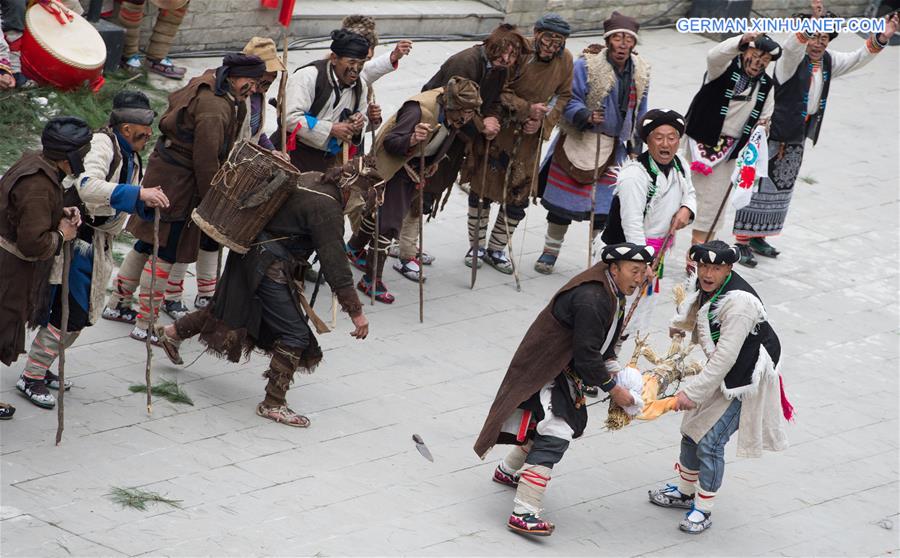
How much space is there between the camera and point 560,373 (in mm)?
6199

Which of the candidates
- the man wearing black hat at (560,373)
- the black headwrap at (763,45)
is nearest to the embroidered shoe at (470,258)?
the black headwrap at (763,45)

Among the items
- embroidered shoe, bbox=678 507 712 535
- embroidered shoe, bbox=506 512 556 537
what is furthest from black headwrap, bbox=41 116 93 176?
embroidered shoe, bbox=678 507 712 535

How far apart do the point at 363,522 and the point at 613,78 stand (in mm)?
4159

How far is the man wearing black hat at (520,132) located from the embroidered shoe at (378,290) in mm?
698

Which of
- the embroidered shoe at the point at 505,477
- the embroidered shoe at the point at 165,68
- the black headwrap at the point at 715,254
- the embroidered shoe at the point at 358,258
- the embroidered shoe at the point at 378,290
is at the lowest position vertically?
the embroidered shoe at the point at 505,477

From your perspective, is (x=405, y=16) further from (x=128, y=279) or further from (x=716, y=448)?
(x=716, y=448)

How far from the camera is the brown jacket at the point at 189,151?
7.12 metres

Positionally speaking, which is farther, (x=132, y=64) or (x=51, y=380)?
(x=132, y=64)

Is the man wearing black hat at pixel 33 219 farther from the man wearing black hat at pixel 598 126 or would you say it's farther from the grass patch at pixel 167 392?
the man wearing black hat at pixel 598 126

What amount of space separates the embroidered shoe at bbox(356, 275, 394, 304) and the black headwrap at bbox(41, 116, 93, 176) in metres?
A: 2.99

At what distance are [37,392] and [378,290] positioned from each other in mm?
2723

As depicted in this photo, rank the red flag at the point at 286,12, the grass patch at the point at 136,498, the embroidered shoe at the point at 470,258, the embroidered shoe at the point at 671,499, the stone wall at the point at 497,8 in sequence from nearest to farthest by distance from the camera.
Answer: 1. the grass patch at the point at 136,498
2. the embroidered shoe at the point at 671,499
3. the embroidered shoe at the point at 470,258
4. the stone wall at the point at 497,8
5. the red flag at the point at 286,12

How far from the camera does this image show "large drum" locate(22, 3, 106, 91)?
9.78 meters

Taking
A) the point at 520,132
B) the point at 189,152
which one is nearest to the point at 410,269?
the point at 520,132
